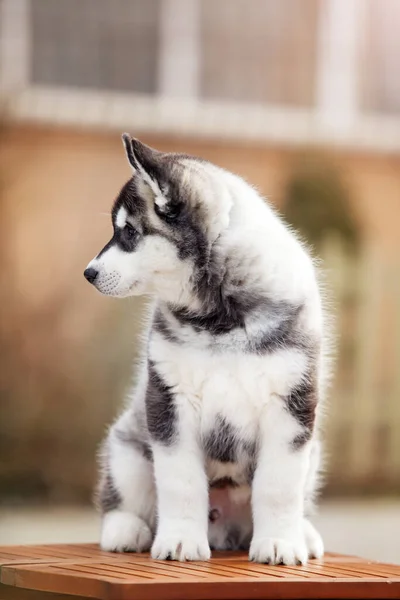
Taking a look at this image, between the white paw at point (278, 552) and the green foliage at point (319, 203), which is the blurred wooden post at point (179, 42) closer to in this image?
the green foliage at point (319, 203)

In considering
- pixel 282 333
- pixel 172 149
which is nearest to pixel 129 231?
pixel 282 333

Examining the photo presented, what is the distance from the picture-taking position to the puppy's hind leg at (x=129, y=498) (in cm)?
325

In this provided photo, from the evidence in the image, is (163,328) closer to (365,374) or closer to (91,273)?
(91,273)

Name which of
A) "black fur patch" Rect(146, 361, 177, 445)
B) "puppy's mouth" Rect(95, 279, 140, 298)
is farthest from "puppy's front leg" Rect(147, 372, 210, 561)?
"puppy's mouth" Rect(95, 279, 140, 298)

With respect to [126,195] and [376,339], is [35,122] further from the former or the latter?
[126,195]

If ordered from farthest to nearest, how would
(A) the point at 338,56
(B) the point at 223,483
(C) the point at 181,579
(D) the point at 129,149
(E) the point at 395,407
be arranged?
1. (A) the point at 338,56
2. (E) the point at 395,407
3. (B) the point at 223,483
4. (D) the point at 129,149
5. (C) the point at 181,579

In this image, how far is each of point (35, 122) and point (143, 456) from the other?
5468 mm

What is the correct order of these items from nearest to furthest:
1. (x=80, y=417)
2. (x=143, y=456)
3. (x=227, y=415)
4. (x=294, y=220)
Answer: (x=227, y=415), (x=143, y=456), (x=80, y=417), (x=294, y=220)

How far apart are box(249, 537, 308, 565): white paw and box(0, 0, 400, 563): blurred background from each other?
14.1ft

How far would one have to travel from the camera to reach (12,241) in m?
8.07

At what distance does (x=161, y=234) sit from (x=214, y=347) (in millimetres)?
344

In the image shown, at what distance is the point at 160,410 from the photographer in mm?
2990

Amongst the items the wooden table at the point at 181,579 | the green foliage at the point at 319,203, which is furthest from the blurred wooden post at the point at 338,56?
the wooden table at the point at 181,579

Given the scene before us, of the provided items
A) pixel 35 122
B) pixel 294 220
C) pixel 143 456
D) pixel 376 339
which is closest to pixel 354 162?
pixel 294 220
